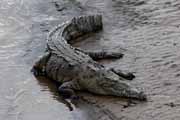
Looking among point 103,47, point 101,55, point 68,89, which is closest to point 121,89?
point 68,89

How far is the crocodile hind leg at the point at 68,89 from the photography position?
653cm

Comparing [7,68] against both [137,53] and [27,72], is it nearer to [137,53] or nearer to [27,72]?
[27,72]

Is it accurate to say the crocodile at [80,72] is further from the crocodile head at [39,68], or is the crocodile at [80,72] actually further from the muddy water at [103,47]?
the muddy water at [103,47]

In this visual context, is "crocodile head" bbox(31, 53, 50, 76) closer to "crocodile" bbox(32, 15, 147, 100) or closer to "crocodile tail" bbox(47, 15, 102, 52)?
"crocodile" bbox(32, 15, 147, 100)

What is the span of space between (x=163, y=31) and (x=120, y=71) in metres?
1.84

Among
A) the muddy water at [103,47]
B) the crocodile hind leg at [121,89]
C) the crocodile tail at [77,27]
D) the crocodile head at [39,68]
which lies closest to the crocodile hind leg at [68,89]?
the muddy water at [103,47]

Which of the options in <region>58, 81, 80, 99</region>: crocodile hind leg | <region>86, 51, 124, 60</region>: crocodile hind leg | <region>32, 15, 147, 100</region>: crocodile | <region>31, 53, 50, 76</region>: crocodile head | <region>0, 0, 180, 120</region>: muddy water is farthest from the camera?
<region>86, 51, 124, 60</region>: crocodile hind leg

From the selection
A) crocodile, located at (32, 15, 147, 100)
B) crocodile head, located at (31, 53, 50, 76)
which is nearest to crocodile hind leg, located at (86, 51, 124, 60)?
crocodile, located at (32, 15, 147, 100)

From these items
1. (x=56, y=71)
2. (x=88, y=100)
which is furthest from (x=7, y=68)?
(x=88, y=100)

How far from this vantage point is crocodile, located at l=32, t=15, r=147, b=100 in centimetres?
622

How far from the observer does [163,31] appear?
8242 mm

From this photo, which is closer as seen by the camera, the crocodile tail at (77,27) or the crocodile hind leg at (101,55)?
the crocodile hind leg at (101,55)

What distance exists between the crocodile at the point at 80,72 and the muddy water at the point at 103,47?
0.40 feet

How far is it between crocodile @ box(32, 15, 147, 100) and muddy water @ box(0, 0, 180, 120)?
0.12 m
